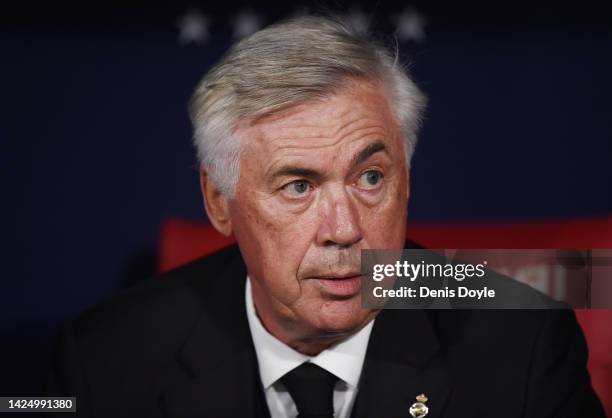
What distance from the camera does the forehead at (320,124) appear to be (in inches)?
40.6

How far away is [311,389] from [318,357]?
0.05 m

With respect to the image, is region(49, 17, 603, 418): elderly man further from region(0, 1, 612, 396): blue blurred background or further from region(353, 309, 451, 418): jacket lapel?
region(0, 1, 612, 396): blue blurred background

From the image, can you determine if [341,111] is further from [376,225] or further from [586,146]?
[586,146]

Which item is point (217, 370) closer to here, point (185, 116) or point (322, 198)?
point (322, 198)

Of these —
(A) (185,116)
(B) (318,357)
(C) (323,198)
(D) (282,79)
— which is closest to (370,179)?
(C) (323,198)

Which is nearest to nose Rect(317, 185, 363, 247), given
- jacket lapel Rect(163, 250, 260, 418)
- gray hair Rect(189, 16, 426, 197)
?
gray hair Rect(189, 16, 426, 197)

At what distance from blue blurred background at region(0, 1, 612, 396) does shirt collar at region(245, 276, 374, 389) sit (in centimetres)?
31

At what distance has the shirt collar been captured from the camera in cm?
116

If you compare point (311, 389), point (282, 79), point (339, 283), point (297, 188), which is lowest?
point (311, 389)

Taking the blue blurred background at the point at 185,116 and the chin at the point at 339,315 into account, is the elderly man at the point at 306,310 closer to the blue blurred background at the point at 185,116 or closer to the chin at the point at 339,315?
the chin at the point at 339,315

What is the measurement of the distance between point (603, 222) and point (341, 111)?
51 centimetres

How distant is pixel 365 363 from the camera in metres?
1.17

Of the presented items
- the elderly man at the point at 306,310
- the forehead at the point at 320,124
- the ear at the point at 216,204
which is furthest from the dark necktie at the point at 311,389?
the forehead at the point at 320,124

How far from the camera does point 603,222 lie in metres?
1.27
